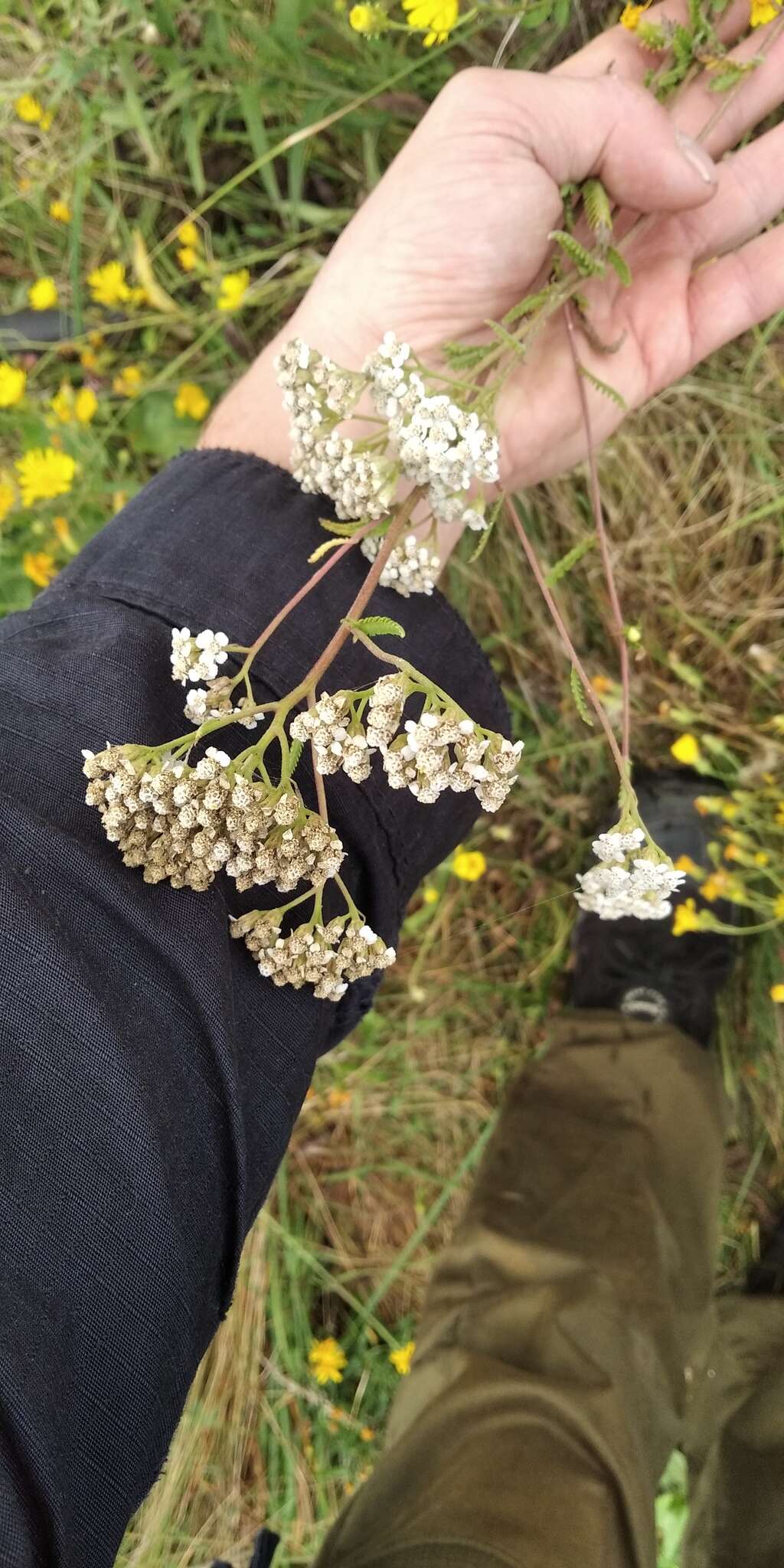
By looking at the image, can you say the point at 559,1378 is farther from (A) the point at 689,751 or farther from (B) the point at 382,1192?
(A) the point at 689,751

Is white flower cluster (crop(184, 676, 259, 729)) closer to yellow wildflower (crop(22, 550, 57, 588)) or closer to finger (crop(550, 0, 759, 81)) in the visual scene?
finger (crop(550, 0, 759, 81))

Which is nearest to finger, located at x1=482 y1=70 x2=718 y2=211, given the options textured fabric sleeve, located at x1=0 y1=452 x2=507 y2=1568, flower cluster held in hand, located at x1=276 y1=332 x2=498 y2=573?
flower cluster held in hand, located at x1=276 y1=332 x2=498 y2=573

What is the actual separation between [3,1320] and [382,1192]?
66.9 inches

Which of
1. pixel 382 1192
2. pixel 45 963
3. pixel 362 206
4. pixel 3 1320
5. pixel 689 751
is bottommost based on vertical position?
pixel 382 1192

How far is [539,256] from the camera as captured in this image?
1420 mm

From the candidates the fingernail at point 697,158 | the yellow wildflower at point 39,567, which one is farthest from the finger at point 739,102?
the yellow wildflower at point 39,567

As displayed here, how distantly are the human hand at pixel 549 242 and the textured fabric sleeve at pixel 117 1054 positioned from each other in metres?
0.49

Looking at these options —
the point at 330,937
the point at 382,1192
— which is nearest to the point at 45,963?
the point at 330,937

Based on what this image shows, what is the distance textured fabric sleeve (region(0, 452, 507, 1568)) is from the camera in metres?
1.01

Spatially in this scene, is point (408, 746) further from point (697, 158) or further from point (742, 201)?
point (742, 201)

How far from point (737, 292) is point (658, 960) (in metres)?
1.50

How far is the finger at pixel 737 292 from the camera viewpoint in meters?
1.59

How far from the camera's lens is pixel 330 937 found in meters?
0.99

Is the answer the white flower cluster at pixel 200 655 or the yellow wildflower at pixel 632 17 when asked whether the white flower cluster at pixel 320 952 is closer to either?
the white flower cluster at pixel 200 655
